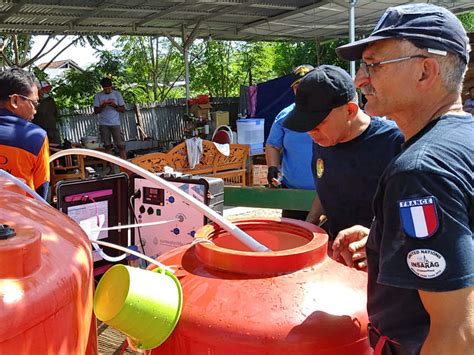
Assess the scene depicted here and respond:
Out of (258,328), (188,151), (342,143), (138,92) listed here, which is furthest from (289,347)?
(138,92)

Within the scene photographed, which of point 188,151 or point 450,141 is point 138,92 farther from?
point 450,141

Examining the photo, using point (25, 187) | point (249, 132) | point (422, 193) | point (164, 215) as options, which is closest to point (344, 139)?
point (422, 193)

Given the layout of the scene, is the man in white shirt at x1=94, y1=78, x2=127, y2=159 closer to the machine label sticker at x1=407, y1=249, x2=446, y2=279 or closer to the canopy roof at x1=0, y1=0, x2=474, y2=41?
the canopy roof at x1=0, y1=0, x2=474, y2=41

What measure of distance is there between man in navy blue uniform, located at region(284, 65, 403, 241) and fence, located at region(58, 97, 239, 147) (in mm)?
10905

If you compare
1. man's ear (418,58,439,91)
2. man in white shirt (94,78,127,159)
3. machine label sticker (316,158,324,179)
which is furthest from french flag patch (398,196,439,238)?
man in white shirt (94,78,127,159)

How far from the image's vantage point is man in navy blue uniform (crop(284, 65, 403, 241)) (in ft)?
7.60

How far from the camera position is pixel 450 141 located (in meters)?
1.19

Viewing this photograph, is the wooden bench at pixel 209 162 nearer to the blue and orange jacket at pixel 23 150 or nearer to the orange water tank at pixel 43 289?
the blue and orange jacket at pixel 23 150

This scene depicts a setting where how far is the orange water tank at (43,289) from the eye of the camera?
3.20ft

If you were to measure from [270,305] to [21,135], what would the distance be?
6.56ft

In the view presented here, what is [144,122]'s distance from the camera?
14211mm

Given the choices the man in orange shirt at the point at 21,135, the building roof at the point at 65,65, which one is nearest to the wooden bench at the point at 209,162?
the man in orange shirt at the point at 21,135

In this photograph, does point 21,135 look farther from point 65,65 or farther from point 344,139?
point 65,65

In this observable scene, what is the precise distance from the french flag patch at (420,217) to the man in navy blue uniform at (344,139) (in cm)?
118
